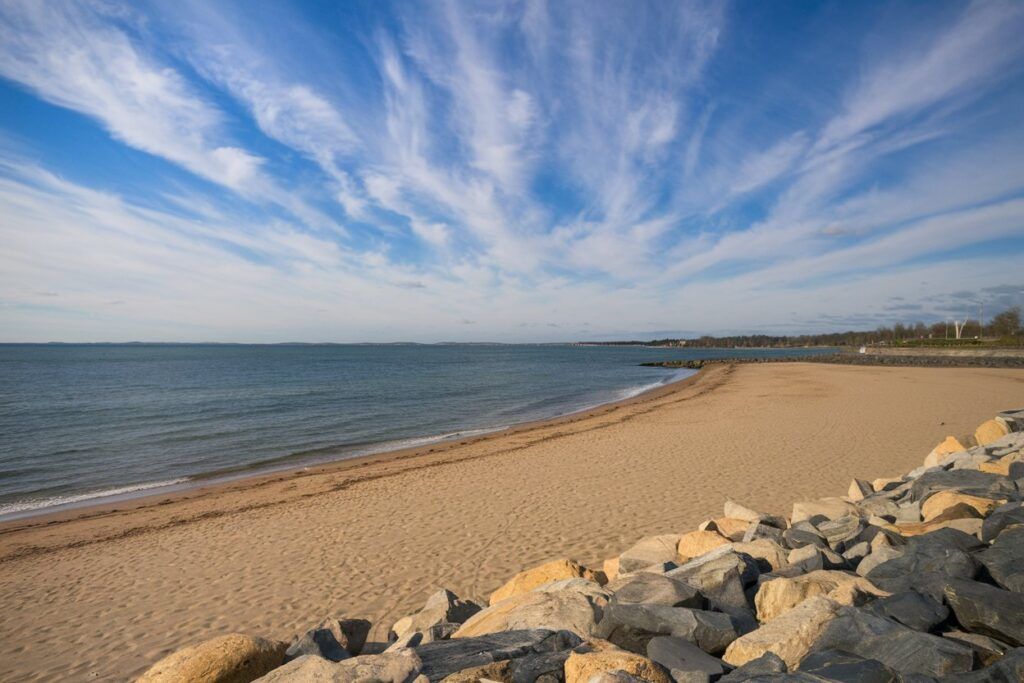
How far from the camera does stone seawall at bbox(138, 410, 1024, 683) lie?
2.94m

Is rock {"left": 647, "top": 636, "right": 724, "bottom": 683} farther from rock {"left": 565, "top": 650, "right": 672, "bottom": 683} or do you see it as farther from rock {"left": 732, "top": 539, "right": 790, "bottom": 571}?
rock {"left": 732, "top": 539, "right": 790, "bottom": 571}

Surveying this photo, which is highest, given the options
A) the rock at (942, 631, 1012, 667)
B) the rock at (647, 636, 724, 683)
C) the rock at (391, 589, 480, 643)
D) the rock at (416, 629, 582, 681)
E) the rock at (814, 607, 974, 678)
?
the rock at (814, 607, 974, 678)

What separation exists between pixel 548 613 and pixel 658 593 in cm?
93

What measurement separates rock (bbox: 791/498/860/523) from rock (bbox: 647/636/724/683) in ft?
14.0

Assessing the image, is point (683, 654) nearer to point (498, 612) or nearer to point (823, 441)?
point (498, 612)

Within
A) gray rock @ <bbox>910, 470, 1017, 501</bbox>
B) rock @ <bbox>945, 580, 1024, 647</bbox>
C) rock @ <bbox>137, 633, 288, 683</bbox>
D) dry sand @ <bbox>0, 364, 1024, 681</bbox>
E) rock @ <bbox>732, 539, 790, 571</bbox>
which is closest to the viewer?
rock @ <bbox>945, 580, 1024, 647</bbox>

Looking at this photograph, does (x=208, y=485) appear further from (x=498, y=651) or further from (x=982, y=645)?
(x=982, y=645)

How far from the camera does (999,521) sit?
14.5 feet

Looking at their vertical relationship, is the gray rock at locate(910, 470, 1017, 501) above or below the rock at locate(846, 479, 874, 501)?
above

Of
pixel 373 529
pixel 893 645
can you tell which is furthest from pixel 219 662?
pixel 373 529

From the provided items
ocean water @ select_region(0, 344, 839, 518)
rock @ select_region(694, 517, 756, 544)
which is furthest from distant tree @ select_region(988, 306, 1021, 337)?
rock @ select_region(694, 517, 756, 544)

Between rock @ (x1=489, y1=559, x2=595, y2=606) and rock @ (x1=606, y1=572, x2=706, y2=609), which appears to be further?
rock @ (x1=489, y1=559, x2=595, y2=606)

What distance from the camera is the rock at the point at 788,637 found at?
3.23m

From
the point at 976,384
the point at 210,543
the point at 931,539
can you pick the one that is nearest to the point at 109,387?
the point at 210,543
